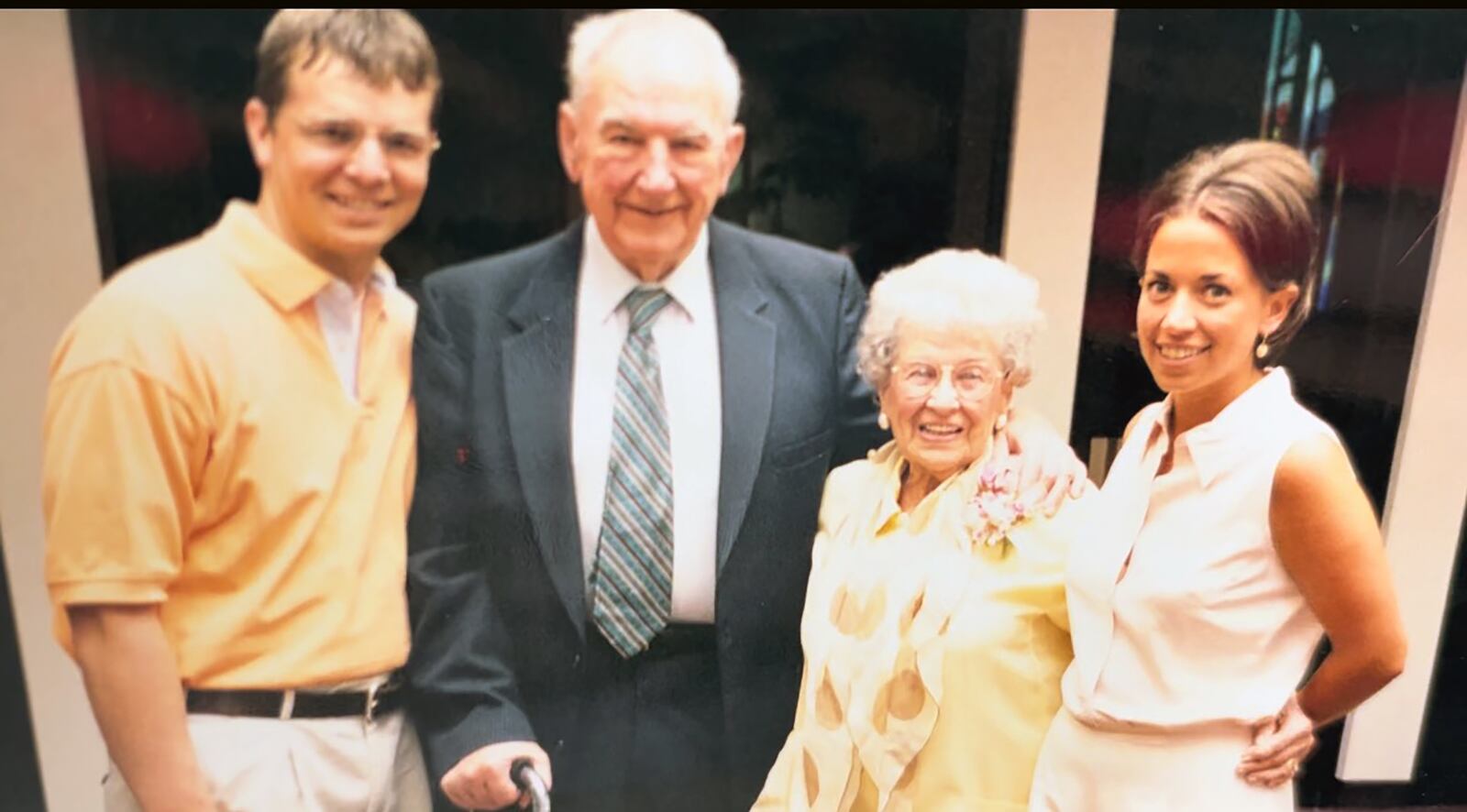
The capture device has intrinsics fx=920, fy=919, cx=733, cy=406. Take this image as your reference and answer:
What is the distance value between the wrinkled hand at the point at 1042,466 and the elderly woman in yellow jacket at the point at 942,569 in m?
0.02

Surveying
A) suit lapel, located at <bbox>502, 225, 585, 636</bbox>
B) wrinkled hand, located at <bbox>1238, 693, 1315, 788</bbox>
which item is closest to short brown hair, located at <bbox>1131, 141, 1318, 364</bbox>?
wrinkled hand, located at <bbox>1238, 693, 1315, 788</bbox>

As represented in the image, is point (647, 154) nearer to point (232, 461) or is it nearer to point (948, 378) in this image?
point (948, 378)

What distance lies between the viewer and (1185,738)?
164 cm

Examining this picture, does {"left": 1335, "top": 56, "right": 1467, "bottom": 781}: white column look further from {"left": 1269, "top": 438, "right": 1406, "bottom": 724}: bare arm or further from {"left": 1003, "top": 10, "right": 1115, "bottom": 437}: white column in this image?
{"left": 1003, "top": 10, "right": 1115, "bottom": 437}: white column

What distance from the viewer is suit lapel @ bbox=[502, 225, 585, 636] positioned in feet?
5.21

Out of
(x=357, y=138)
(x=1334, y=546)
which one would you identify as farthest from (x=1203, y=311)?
(x=357, y=138)

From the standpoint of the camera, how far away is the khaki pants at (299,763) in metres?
1.64

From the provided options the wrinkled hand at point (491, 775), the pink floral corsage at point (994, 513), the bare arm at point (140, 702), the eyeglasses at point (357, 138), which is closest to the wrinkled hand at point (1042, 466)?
the pink floral corsage at point (994, 513)

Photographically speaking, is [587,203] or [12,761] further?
[12,761]

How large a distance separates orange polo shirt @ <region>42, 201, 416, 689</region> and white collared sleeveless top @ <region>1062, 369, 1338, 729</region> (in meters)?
1.24

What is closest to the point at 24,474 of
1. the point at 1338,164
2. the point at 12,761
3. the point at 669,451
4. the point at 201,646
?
the point at 201,646

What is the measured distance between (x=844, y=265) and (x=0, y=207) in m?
1.42

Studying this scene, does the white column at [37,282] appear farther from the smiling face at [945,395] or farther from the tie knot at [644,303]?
the smiling face at [945,395]

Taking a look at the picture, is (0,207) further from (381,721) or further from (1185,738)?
(1185,738)
